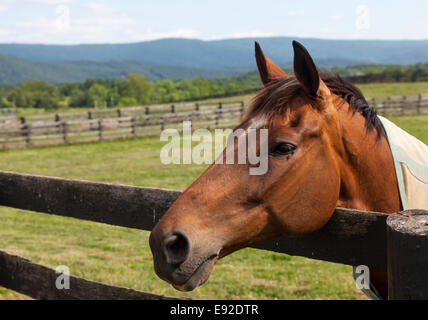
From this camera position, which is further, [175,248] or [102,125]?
[102,125]

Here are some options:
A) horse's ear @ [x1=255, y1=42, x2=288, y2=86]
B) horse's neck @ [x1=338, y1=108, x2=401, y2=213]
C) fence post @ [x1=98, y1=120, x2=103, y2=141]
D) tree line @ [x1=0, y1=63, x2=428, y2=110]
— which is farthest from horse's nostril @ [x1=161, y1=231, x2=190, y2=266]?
tree line @ [x1=0, y1=63, x2=428, y2=110]

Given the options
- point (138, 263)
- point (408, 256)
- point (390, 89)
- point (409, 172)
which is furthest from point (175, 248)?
point (390, 89)

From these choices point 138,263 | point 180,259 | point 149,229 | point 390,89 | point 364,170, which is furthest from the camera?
point 390,89

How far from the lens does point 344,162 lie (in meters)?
2.09

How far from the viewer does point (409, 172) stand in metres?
2.23

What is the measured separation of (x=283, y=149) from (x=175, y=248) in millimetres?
635

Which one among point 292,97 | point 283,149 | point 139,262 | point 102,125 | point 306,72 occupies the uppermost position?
point 306,72

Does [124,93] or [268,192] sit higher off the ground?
[268,192]

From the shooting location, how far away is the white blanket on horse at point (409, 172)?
2207 millimetres

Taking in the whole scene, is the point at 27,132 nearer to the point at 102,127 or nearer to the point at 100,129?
the point at 100,129

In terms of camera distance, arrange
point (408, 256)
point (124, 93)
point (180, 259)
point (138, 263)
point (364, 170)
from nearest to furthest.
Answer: point (408, 256) < point (180, 259) < point (364, 170) < point (138, 263) < point (124, 93)
